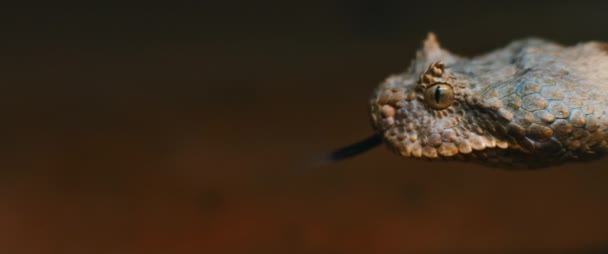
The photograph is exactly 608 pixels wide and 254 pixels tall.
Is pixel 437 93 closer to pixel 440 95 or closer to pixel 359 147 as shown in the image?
pixel 440 95

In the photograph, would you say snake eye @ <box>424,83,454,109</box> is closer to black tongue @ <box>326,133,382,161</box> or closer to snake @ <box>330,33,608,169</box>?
snake @ <box>330,33,608,169</box>

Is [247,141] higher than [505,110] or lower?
higher

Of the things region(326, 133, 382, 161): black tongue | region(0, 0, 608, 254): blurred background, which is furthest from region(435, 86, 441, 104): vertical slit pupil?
region(0, 0, 608, 254): blurred background

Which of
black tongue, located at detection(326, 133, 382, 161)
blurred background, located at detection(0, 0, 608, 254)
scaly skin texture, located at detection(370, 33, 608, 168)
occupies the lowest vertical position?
scaly skin texture, located at detection(370, 33, 608, 168)

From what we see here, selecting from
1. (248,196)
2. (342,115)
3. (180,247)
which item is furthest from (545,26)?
(180,247)

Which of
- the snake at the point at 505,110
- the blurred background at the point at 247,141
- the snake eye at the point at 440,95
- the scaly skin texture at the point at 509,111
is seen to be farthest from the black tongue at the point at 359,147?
the blurred background at the point at 247,141

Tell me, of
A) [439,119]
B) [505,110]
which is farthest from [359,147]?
[505,110]
